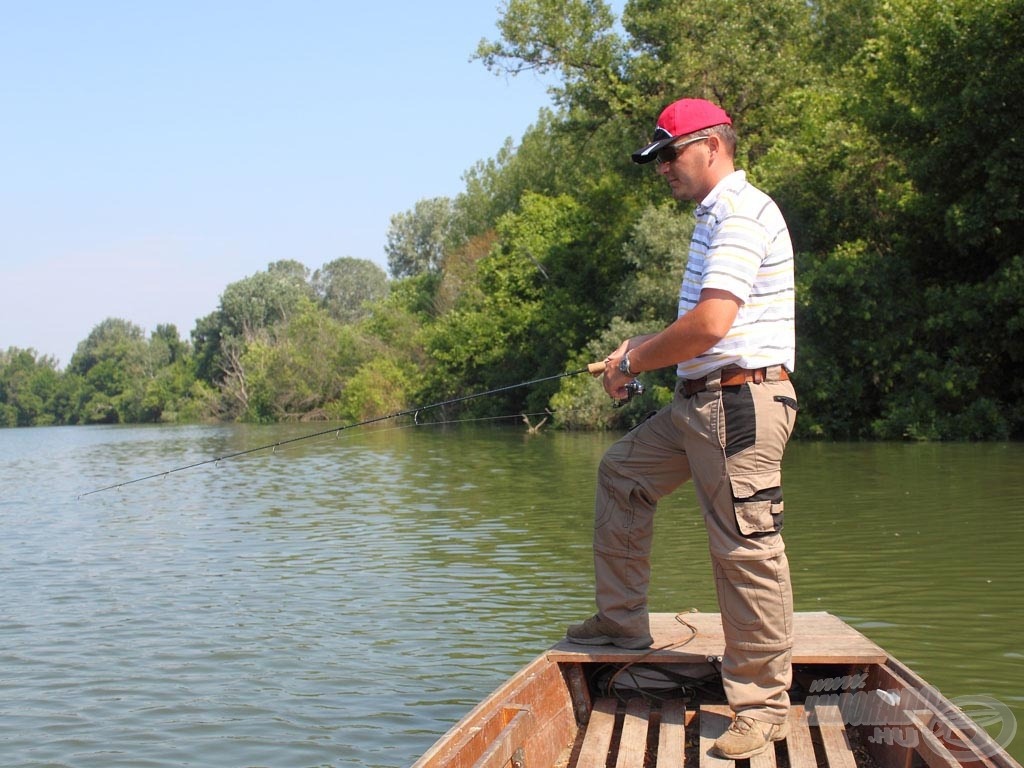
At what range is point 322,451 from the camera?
2973cm

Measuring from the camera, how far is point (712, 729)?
4.44 metres

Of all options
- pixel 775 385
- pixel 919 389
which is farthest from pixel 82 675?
pixel 919 389

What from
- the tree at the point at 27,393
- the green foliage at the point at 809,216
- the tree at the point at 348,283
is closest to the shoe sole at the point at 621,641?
the green foliage at the point at 809,216

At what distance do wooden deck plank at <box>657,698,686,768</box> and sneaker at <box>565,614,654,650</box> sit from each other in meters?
0.27

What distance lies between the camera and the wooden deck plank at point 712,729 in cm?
412

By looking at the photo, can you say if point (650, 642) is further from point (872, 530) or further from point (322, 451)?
point (322, 451)

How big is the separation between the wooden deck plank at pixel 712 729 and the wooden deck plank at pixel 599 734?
1.20ft

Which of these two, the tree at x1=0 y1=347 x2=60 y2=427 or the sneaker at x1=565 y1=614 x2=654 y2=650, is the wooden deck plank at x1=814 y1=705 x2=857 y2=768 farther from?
the tree at x1=0 y1=347 x2=60 y2=427

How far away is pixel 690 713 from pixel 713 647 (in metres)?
0.37

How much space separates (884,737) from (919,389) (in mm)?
22248

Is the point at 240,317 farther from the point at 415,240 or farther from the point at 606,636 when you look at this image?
the point at 606,636

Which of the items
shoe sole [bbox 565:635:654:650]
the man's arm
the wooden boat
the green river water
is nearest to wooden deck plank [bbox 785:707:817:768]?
the wooden boat

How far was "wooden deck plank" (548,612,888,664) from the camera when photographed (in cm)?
477

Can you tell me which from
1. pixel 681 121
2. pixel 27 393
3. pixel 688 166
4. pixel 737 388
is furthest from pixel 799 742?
pixel 27 393
